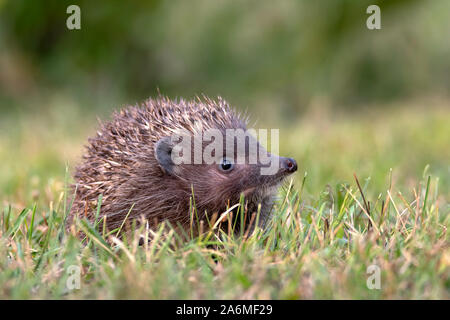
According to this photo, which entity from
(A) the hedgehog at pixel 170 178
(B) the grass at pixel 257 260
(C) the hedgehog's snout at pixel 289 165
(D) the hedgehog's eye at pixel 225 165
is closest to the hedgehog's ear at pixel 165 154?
(A) the hedgehog at pixel 170 178

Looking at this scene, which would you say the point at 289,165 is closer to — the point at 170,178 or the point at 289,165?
the point at 289,165

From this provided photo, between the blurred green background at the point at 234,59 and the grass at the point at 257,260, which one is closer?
the grass at the point at 257,260

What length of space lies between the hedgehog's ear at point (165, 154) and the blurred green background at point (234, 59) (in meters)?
7.72

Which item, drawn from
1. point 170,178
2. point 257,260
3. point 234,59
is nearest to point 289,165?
point 170,178

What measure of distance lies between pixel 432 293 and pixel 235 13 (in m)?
14.6

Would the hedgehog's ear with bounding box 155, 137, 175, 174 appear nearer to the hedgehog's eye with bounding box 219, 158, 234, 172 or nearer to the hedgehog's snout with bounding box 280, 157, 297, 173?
the hedgehog's eye with bounding box 219, 158, 234, 172

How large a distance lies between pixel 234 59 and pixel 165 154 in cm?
1286

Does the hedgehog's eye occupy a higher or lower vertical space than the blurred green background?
lower

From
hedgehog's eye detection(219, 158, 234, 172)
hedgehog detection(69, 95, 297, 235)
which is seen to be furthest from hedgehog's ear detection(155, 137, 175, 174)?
hedgehog's eye detection(219, 158, 234, 172)

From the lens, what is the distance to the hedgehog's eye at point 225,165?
579 centimetres

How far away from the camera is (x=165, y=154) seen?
578 centimetres

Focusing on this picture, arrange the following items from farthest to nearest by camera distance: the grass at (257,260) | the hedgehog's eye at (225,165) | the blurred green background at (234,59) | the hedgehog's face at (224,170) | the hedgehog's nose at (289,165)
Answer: the blurred green background at (234,59), the hedgehog's eye at (225,165), the hedgehog's face at (224,170), the hedgehog's nose at (289,165), the grass at (257,260)

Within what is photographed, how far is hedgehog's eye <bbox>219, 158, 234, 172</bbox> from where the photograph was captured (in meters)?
5.79

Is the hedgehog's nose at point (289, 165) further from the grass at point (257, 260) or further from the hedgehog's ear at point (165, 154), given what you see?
the hedgehog's ear at point (165, 154)
